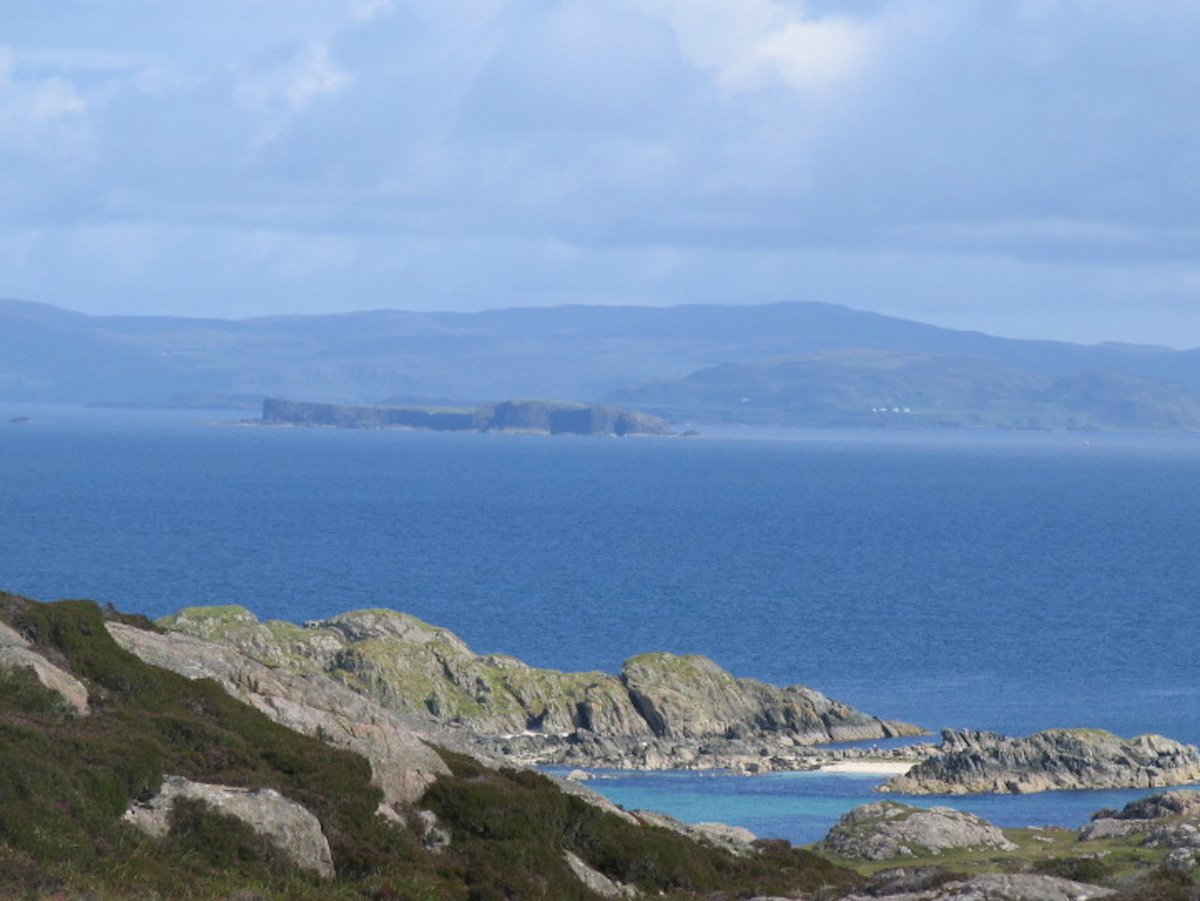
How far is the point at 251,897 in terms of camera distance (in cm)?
2698

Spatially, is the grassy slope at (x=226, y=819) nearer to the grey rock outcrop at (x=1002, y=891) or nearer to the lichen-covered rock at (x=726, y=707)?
the grey rock outcrop at (x=1002, y=891)

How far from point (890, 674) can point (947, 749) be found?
83.0 feet

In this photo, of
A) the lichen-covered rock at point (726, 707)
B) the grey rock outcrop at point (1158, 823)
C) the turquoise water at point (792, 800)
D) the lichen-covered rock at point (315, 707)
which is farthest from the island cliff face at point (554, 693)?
the lichen-covered rock at point (315, 707)

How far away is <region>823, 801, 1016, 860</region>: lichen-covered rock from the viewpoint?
5156cm

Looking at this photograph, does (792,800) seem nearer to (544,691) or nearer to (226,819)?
(544,691)

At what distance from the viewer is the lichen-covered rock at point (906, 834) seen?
2030 inches

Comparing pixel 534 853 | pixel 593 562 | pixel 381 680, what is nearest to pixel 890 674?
pixel 381 680

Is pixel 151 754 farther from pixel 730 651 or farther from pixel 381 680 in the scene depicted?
pixel 730 651

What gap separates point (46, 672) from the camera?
33.6m

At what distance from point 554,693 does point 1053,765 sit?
22.6m

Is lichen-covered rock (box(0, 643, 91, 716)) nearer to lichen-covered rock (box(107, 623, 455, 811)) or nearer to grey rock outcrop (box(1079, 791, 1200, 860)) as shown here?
lichen-covered rock (box(107, 623, 455, 811))

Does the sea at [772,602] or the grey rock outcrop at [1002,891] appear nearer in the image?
the grey rock outcrop at [1002,891]

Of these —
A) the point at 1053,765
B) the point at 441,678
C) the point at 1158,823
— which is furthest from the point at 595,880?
the point at 441,678

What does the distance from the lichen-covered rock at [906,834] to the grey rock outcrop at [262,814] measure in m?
24.2
